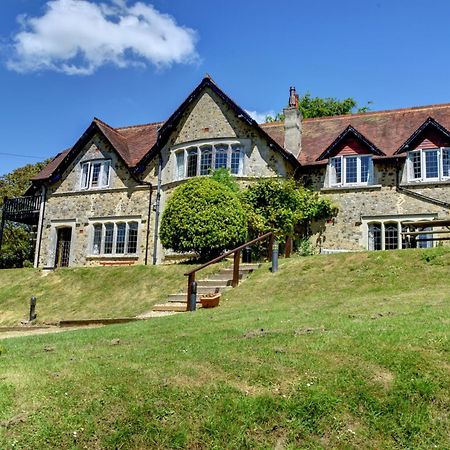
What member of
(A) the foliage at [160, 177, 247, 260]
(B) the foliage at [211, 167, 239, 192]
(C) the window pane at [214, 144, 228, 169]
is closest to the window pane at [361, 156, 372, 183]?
(B) the foliage at [211, 167, 239, 192]

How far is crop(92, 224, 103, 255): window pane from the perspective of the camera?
31844mm

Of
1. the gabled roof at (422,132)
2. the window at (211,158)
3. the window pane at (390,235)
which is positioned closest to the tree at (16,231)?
the window at (211,158)

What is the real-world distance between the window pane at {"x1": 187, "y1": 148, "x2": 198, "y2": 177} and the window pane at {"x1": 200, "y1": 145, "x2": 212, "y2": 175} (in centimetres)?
43

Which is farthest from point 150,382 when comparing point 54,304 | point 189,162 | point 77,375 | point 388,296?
point 189,162

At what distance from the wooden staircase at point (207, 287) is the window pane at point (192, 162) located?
970 centimetres

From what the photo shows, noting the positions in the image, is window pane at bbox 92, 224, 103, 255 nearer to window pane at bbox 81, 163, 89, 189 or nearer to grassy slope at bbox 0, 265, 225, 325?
window pane at bbox 81, 163, 89, 189

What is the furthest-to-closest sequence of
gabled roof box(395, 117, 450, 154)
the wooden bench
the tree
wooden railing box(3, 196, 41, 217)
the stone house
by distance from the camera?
the tree → wooden railing box(3, 196, 41, 217) → the wooden bench → the stone house → gabled roof box(395, 117, 450, 154)

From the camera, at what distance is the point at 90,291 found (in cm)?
2300

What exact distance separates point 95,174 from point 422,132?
18407 mm

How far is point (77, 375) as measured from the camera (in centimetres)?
764

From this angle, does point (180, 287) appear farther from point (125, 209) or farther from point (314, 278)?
point (125, 209)

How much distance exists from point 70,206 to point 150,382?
27.3 metres

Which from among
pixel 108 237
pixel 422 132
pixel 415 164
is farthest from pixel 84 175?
pixel 422 132

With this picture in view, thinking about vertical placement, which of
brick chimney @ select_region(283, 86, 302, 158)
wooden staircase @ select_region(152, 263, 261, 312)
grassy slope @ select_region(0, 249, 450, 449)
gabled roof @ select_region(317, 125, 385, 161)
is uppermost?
brick chimney @ select_region(283, 86, 302, 158)
